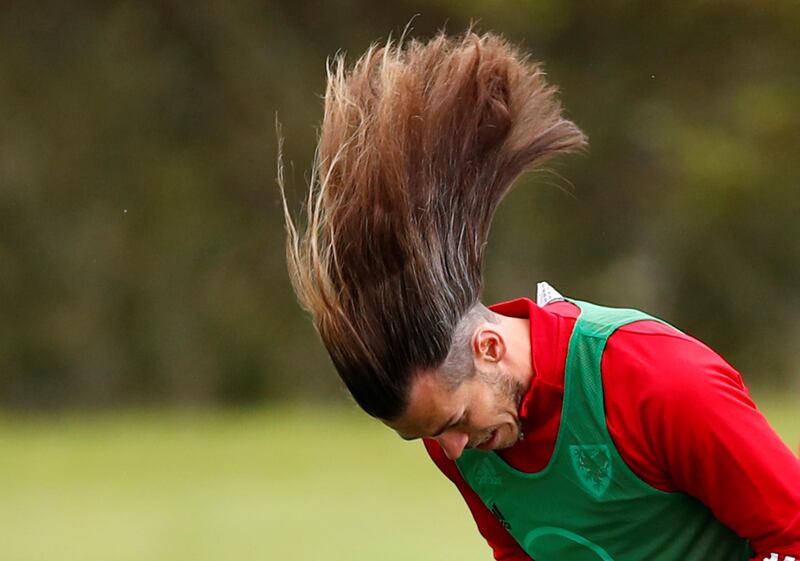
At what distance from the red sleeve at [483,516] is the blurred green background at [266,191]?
42.7 ft

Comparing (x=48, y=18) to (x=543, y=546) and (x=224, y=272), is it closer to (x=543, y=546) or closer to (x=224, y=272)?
(x=224, y=272)

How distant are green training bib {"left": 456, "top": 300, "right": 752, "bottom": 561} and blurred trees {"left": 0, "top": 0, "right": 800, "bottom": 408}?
1459 cm

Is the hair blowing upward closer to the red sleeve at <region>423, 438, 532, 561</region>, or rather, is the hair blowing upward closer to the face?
the face

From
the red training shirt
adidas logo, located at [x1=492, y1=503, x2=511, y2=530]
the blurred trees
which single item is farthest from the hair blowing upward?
the blurred trees

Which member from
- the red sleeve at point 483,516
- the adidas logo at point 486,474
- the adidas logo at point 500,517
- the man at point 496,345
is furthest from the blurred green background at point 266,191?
the man at point 496,345

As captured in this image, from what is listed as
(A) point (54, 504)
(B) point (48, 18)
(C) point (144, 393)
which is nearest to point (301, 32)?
(B) point (48, 18)

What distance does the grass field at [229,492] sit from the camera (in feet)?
32.0

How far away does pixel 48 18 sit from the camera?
20062mm

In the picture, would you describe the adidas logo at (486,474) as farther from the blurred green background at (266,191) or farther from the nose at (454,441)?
the blurred green background at (266,191)

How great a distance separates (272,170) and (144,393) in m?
3.08

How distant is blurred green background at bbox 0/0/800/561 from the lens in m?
19.5

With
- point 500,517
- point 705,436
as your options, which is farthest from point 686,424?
point 500,517

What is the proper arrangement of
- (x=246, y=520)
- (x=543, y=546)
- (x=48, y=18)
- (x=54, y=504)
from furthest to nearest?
(x=48, y=18), (x=54, y=504), (x=246, y=520), (x=543, y=546)

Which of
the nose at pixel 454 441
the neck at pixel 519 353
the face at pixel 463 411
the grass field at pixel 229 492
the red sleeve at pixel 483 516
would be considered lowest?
the grass field at pixel 229 492
